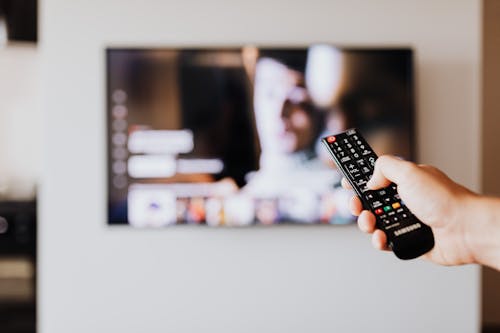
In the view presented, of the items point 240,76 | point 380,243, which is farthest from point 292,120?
point 380,243

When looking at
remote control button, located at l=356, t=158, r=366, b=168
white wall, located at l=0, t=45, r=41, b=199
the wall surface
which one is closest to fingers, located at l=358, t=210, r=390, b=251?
remote control button, located at l=356, t=158, r=366, b=168

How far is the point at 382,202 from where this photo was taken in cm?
119

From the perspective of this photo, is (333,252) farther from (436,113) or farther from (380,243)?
(380,243)

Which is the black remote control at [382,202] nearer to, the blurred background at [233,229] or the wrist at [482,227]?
the wrist at [482,227]

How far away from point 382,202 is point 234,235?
4.20ft

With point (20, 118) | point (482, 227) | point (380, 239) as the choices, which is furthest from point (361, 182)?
point (20, 118)

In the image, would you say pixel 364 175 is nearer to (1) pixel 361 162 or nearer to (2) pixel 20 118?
(1) pixel 361 162

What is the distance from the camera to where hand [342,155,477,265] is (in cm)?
111

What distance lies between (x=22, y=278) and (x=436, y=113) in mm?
1860

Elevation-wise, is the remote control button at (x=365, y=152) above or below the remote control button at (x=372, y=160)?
above

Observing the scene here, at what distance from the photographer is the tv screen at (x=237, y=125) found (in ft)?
7.47

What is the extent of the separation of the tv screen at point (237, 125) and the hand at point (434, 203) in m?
1.10

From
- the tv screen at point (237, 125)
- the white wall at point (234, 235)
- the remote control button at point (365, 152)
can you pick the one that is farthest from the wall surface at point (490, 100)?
the remote control button at point (365, 152)

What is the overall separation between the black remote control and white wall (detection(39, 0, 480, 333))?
47.0 inches
